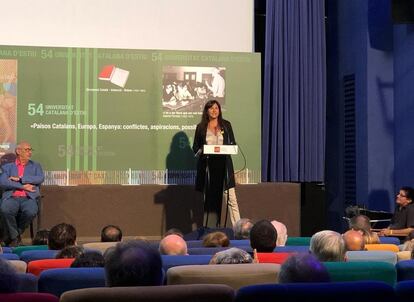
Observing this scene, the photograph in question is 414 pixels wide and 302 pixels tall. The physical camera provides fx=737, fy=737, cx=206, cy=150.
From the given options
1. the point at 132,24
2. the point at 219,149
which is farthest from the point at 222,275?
the point at 132,24

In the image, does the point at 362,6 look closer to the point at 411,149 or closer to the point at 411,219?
the point at 411,149

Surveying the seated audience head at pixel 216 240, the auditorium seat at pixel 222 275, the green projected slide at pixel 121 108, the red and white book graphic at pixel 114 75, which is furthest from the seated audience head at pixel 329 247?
the red and white book graphic at pixel 114 75

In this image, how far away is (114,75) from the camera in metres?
7.30

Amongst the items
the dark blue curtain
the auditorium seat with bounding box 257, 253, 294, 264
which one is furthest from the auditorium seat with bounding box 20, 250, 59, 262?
the dark blue curtain

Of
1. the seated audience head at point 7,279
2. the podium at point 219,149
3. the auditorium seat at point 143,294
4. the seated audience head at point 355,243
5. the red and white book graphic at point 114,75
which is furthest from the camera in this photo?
the red and white book graphic at point 114,75

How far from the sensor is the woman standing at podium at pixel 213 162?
6.36 m

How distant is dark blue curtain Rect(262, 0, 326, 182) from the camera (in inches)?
313

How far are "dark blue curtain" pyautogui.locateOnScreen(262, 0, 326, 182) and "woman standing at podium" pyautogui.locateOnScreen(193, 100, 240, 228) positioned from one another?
1601 millimetres

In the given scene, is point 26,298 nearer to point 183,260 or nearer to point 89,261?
point 89,261

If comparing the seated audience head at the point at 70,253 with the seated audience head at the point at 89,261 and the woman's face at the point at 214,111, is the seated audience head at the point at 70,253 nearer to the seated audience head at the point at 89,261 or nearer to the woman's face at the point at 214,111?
the seated audience head at the point at 89,261

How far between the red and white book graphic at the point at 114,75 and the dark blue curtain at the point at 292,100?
62.3 inches

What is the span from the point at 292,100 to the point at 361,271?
5295 millimetres

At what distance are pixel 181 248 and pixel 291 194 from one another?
4.21m

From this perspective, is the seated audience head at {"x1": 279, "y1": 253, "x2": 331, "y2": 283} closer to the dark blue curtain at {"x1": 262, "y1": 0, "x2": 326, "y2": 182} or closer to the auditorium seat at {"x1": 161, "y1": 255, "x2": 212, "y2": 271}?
the auditorium seat at {"x1": 161, "y1": 255, "x2": 212, "y2": 271}
